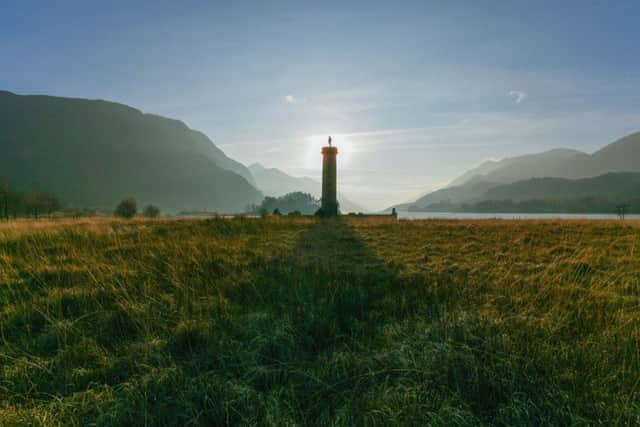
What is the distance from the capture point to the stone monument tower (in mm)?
24417

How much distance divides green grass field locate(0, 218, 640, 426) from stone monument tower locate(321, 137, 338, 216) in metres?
19.6

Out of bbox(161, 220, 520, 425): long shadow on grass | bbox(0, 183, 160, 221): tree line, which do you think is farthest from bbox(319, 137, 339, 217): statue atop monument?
bbox(0, 183, 160, 221): tree line

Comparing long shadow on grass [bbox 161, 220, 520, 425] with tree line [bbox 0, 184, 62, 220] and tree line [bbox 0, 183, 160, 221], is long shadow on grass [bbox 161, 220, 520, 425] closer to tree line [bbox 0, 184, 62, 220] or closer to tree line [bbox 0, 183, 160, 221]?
tree line [bbox 0, 183, 160, 221]

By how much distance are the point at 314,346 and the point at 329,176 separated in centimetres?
2240

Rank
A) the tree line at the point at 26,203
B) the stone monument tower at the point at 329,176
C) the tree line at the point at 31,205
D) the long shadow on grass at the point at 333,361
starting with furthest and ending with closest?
1. the tree line at the point at 26,203
2. the tree line at the point at 31,205
3. the stone monument tower at the point at 329,176
4. the long shadow on grass at the point at 333,361

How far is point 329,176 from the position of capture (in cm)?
2459

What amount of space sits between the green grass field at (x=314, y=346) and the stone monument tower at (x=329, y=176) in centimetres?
1958

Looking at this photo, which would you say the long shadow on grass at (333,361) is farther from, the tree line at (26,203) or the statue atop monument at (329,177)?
the tree line at (26,203)

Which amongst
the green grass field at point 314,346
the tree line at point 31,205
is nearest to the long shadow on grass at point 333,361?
the green grass field at point 314,346

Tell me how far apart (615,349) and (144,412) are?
380 centimetres

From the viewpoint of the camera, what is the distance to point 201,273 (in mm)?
4777

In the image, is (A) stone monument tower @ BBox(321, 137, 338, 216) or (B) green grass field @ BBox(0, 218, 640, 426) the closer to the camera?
(B) green grass field @ BBox(0, 218, 640, 426)

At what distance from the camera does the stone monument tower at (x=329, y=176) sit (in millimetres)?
24417

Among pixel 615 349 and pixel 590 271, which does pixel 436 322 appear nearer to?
pixel 615 349
